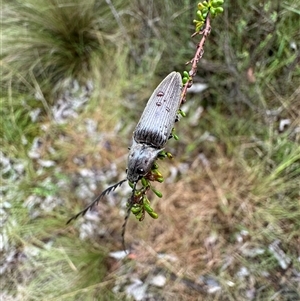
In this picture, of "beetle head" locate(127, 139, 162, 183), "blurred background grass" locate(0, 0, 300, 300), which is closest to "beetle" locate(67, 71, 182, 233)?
"beetle head" locate(127, 139, 162, 183)

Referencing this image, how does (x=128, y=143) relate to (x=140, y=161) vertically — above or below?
below

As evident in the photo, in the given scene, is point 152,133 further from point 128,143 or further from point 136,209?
point 128,143

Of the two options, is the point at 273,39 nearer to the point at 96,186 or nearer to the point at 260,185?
the point at 260,185

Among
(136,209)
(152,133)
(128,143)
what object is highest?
(152,133)

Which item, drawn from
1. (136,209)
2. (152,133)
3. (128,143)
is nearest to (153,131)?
(152,133)

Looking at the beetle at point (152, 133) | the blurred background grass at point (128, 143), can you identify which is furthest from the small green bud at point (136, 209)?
the blurred background grass at point (128, 143)

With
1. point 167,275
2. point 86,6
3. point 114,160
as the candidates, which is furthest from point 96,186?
point 86,6

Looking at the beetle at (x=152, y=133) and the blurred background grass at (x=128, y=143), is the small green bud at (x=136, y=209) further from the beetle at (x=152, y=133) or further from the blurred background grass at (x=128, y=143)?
the blurred background grass at (x=128, y=143)
